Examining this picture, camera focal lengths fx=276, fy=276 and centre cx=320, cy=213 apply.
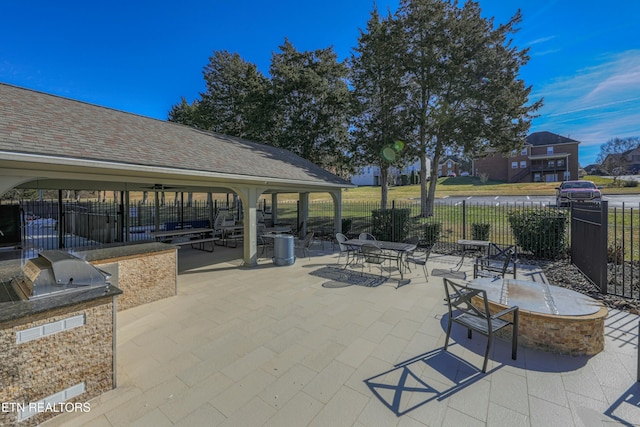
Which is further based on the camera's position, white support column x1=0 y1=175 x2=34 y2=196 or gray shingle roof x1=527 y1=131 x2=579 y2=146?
gray shingle roof x1=527 y1=131 x2=579 y2=146

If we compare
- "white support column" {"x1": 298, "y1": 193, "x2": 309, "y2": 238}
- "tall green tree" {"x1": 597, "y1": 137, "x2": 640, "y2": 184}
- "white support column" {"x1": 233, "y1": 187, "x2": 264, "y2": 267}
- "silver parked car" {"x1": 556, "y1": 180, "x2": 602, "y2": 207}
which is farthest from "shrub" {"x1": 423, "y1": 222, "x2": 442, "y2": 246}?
"tall green tree" {"x1": 597, "y1": 137, "x2": 640, "y2": 184}

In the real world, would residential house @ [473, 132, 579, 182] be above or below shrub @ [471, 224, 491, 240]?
above

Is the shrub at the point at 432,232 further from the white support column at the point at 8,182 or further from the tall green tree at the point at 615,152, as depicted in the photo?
the tall green tree at the point at 615,152

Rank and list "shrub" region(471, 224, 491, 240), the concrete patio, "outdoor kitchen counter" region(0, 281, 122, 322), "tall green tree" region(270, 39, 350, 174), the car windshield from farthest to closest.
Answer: "tall green tree" region(270, 39, 350, 174), the car windshield, "shrub" region(471, 224, 491, 240), the concrete patio, "outdoor kitchen counter" region(0, 281, 122, 322)

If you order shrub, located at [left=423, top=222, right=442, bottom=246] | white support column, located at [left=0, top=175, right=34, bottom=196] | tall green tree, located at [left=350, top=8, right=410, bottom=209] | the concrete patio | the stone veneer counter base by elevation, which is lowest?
the concrete patio

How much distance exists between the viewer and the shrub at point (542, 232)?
28.3 feet

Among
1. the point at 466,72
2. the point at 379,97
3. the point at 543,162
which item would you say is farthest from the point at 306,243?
the point at 543,162

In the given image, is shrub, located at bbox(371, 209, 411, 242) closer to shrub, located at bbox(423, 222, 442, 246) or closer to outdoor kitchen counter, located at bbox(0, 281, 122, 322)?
shrub, located at bbox(423, 222, 442, 246)

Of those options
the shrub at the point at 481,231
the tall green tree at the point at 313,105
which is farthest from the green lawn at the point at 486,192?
the shrub at the point at 481,231

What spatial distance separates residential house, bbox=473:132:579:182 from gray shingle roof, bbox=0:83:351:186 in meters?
46.3

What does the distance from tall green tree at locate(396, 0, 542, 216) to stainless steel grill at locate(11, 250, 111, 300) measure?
1518cm

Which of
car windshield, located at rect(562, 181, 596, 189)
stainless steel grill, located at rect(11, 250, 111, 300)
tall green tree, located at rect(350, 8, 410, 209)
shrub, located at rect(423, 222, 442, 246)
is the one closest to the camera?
stainless steel grill, located at rect(11, 250, 111, 300)

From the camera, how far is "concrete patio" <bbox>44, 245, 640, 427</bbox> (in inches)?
104

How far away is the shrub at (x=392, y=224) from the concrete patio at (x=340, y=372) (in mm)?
6526
